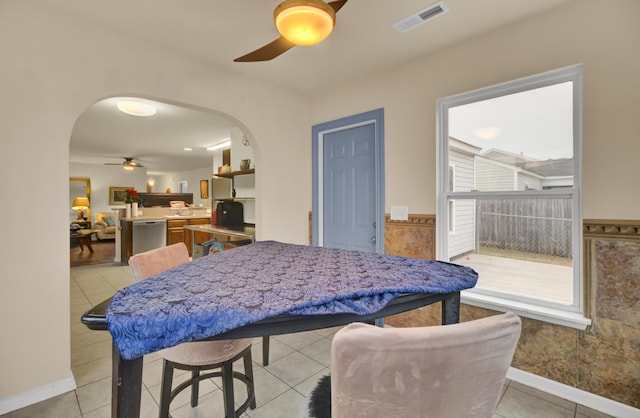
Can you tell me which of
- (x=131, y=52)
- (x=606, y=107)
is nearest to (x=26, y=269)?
(x=131, y=52)

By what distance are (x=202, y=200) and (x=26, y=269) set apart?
9862mm

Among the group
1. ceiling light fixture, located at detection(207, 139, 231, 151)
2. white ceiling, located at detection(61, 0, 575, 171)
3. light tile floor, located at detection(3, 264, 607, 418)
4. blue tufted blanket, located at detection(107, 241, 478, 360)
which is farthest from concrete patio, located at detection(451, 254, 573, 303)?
ceiling light fixture, located at detection(207, 139, 231, 151)

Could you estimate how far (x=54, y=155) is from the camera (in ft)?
6.39

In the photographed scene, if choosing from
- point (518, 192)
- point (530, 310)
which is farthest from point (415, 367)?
point (518, 192)

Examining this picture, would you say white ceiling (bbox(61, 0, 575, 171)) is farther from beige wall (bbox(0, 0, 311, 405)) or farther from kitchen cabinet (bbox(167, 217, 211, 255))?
kitchen cabinet (bbox(167, 217, 211, 255))

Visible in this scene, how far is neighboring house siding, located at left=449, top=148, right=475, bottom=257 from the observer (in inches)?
97.5

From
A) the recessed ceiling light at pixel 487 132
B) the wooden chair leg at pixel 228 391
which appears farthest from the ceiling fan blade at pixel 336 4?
the wooden chair leg at pixel 228 391

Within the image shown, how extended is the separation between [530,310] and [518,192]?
2.76ft

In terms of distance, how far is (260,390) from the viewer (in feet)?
6.56

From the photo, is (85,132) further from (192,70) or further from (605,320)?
(605,320)

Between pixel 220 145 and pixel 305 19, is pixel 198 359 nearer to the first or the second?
pixel 305 19

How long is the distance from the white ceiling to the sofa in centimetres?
865

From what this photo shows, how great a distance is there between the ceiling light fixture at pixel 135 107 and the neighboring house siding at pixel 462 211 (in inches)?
151

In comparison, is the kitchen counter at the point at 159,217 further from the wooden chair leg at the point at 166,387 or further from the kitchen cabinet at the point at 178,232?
the wooden chair leg at the point at 166,387
